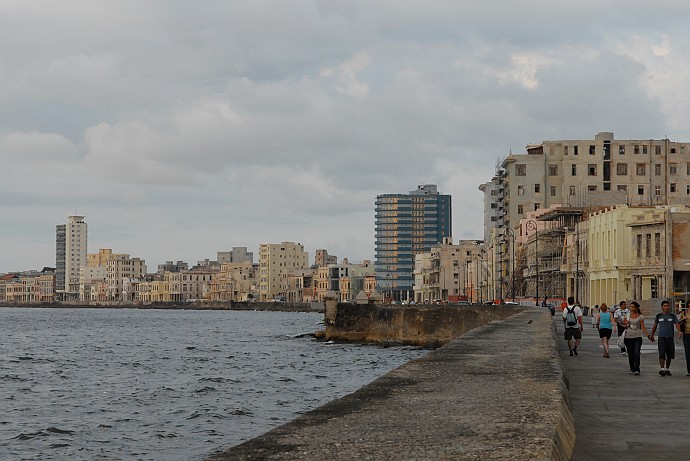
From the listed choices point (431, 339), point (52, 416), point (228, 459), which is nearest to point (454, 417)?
point (228, 459)

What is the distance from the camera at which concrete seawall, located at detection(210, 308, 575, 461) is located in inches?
314

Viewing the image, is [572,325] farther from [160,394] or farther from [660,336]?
[160,394]

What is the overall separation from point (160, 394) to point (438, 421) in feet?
100

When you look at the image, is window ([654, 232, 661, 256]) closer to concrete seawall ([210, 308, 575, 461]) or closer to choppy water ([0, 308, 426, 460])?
choppy water ([0, 308, 426, 460])

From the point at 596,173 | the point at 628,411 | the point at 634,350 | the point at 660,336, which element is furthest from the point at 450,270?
the point at 628,411

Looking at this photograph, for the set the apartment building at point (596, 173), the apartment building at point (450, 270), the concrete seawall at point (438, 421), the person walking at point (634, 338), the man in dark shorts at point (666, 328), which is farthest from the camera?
the apartment building at point (450, 270)

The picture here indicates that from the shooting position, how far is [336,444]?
834 cm

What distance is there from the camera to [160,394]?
3891 cm

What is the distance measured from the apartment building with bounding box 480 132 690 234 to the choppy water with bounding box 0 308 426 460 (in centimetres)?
7120

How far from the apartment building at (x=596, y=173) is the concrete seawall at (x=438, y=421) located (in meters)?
115

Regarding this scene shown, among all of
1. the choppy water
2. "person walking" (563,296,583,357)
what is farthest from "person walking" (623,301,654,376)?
the choppy water

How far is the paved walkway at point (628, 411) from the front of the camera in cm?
1195

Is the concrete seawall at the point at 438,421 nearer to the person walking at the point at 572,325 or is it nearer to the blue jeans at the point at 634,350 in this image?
the blue jeans at the point at 634,350

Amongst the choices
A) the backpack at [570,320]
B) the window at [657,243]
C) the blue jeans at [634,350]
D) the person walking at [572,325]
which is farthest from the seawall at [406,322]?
the blue jeans at [634,350]
